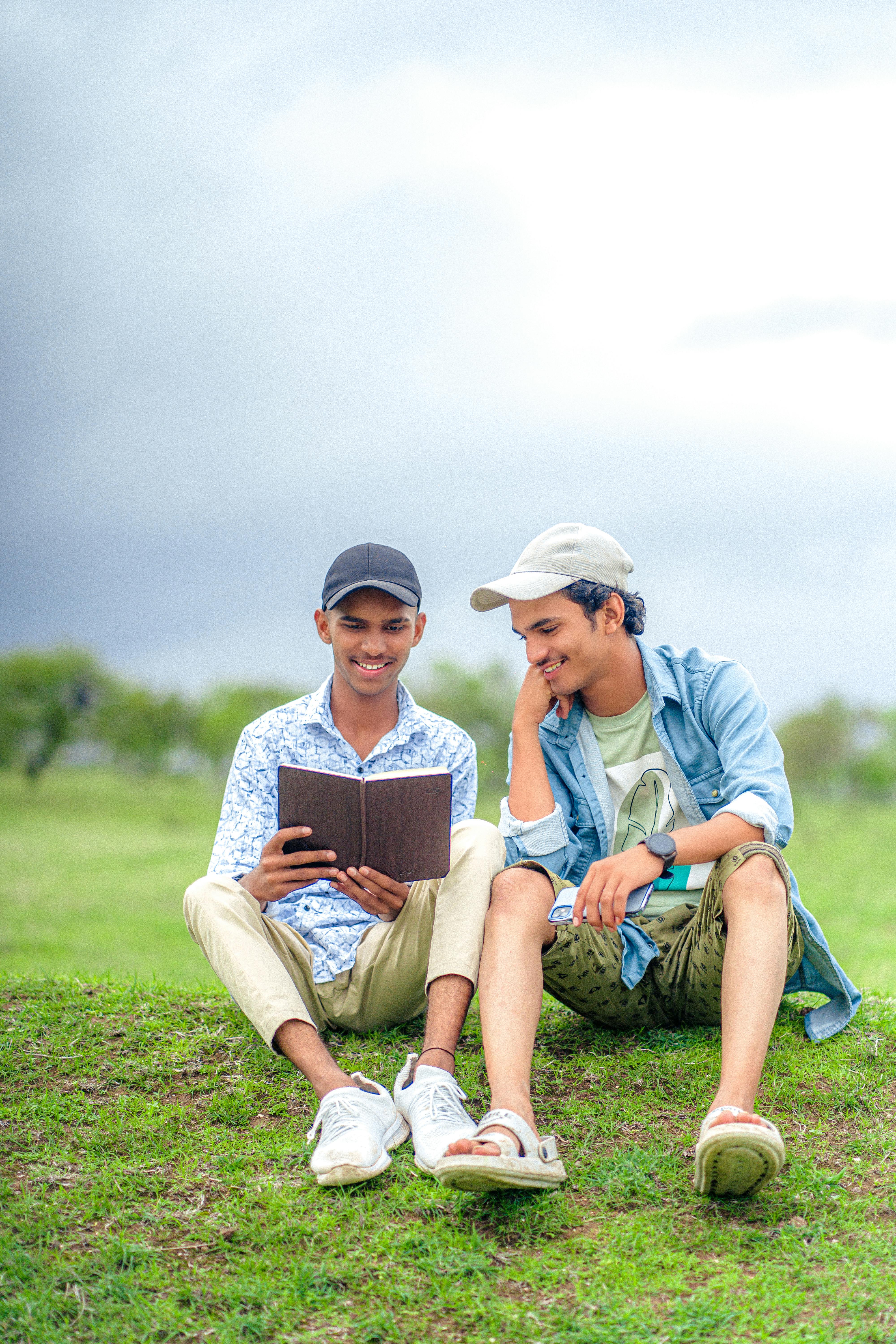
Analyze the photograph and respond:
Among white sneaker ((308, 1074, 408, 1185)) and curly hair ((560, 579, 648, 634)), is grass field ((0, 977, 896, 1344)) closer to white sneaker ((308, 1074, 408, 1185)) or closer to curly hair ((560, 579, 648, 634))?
white sneaker ((308, 1074, 408, 1185))

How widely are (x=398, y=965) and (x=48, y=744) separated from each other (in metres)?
44.7

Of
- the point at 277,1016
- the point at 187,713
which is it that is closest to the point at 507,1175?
the point at 277,1016

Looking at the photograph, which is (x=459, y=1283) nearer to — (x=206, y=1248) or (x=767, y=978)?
(x=206, y=1248)

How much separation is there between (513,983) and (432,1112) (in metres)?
0.47

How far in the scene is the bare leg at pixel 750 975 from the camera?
121 inches

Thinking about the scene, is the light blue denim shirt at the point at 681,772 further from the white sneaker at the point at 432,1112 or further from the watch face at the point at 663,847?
the white sneaker at the point at 432,1112

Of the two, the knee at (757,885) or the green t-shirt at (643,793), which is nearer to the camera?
the knee at (757,885)

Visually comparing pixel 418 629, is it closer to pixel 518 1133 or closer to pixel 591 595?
pixel 591 595

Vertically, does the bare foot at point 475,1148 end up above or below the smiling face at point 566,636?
below

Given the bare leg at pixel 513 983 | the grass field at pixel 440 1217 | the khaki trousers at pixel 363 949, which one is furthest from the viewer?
the khaki trousers at pixel 363 949

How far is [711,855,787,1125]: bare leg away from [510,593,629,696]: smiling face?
0.94 meters

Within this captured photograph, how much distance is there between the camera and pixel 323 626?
14.9 feet

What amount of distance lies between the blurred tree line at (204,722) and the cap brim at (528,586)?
24.4 meters

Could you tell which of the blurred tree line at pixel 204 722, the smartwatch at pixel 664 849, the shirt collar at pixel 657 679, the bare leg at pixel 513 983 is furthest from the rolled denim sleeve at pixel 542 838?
the blurred tree line at pixel 204 722
